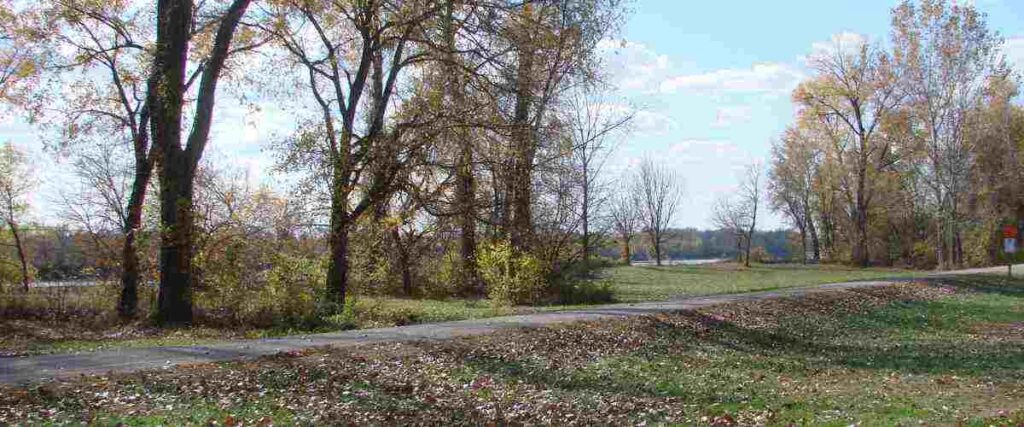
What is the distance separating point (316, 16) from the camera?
67.6 feet

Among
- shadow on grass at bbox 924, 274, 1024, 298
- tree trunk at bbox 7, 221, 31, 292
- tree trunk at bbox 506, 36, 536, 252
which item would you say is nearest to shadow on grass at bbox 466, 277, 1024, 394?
tree trunk at bbox 506, 36, 536, 252

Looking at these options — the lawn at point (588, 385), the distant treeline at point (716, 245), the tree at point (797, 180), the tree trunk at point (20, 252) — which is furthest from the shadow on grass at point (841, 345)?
the distant treeline at point (716, 245)

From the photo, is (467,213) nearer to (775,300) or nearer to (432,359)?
(775,300)

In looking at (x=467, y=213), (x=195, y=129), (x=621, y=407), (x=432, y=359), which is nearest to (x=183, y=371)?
(x=432, y=359)

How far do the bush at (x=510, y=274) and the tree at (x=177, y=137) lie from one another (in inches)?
370

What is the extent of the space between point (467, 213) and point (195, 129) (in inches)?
326

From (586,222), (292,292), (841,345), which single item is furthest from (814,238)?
(292,292)

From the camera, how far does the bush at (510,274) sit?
80.7ft

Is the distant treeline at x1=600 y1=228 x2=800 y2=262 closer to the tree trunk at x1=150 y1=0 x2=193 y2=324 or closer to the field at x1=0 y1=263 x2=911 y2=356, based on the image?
the field at x1=0 y1=263 x2=911 y2=356

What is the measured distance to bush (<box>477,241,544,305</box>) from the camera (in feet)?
80.7

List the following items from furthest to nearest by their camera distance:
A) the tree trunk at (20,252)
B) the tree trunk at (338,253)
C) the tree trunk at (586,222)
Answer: the tree trunk at (586,222) < the tree trunk at (20,252) < the tree trunk at (338,253)

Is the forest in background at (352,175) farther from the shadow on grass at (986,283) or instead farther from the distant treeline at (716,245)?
the distant treeline at (716,245)

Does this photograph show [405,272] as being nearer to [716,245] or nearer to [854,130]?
[854,130]

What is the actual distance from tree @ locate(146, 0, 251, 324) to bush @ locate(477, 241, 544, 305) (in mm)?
9390
